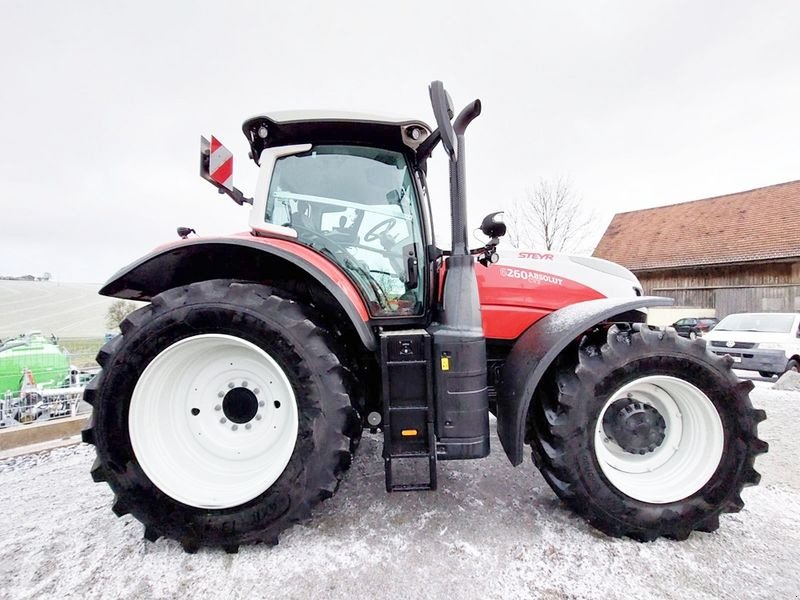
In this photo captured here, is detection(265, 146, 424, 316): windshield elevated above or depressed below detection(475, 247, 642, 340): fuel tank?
above

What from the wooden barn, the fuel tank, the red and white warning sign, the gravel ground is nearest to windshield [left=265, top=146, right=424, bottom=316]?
the red and white warning sign

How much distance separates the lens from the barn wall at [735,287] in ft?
43.8

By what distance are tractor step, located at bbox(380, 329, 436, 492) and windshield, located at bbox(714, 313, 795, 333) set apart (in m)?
8.65

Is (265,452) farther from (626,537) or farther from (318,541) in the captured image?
(626,537)

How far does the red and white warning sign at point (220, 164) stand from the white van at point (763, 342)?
7.82 m

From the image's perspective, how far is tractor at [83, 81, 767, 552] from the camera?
6.08ft

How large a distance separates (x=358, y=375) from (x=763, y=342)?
8.25 meters

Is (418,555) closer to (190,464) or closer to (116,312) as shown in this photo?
(190,464)

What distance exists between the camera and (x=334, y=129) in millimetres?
2221

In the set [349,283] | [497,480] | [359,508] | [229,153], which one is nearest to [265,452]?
[359,508]

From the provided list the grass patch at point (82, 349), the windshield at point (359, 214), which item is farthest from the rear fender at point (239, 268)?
the grass patch at point (82, 349)

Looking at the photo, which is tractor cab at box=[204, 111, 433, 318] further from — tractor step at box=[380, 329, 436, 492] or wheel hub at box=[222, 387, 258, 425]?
wheel hub at box=[222, 387, 258, 425]

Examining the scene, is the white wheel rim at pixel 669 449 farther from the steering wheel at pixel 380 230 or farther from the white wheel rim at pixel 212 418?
the white wheel rim at pixel 212 418

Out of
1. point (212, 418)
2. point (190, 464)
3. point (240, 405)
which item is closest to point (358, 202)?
point (240, 405)
